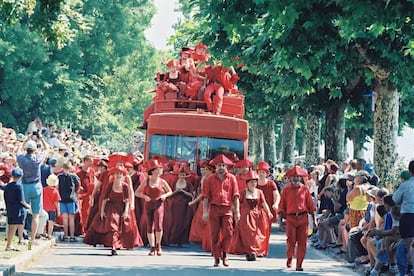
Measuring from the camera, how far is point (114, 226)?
20.8 meters

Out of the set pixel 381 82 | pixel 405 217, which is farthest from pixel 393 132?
pixel 405 217

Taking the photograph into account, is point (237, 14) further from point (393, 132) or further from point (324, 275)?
point (393, 132)

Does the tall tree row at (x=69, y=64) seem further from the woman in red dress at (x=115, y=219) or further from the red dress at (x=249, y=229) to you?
the red dress at (x=249, y=229)

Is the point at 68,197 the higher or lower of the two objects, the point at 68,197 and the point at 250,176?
the lower

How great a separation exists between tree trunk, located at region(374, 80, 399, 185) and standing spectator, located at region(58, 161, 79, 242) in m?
6.99

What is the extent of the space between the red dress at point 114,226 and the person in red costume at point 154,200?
38 cm

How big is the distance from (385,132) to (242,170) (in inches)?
159

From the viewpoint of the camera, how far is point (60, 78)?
162 feet

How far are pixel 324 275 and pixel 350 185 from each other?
4022 mm

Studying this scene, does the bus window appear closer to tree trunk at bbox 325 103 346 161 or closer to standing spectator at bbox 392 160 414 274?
tree trunk at bbox 325 103 346 161

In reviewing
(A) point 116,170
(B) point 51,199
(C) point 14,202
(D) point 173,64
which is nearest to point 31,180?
(A) point 116,170

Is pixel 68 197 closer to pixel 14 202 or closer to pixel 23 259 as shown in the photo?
pixel 14 202

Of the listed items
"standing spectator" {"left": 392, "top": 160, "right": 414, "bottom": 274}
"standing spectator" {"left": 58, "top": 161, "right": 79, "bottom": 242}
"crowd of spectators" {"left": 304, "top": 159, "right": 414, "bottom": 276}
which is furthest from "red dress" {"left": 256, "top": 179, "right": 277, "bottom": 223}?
"standing spectator" {"left": 392, "top": 160, "right": 414, "bottom": 274}

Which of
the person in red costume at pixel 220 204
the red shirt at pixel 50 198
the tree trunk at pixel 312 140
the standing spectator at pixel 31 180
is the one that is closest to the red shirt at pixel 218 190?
the person in red costume at pixel 220 204
